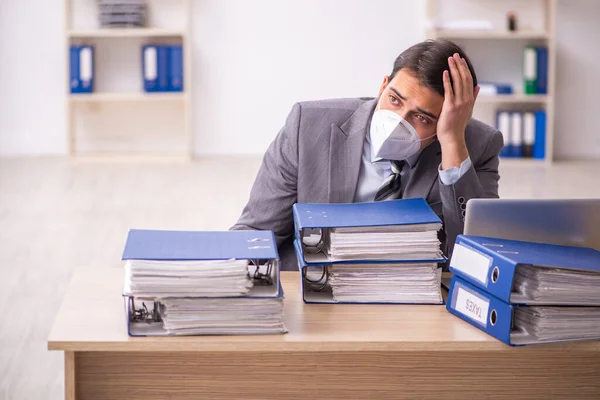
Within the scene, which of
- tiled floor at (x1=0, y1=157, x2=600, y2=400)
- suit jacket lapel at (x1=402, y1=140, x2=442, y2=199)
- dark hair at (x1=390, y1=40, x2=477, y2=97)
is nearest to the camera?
dark hair at (x1=390, y1=40, x2=477, y2=97)


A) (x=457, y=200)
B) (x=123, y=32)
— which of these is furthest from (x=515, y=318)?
(x=123, y=32)

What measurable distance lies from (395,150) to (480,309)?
600 millimetres

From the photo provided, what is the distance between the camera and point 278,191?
6.98 ft

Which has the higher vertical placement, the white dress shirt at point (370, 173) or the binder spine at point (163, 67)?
the binder spine at point (163, 67)

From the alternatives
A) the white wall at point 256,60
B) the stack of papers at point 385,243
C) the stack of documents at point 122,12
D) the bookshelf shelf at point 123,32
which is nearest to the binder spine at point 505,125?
the white wall at point 256,60

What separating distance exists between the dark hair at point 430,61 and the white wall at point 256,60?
14.8 feet

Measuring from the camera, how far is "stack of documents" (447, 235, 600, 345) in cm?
146

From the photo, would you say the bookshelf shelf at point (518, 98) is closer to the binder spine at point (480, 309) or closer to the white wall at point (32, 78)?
the white wall at point (32, 78)

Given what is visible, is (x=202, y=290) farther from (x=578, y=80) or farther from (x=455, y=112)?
(x=578, y=80)

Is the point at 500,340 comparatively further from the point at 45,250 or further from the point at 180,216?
the point at 180,216

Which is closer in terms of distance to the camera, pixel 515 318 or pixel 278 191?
pixel 515 318

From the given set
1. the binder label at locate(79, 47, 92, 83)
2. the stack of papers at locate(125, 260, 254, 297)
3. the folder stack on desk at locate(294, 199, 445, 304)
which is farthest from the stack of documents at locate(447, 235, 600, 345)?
the binder label at locate(79, 47, 92, 83)

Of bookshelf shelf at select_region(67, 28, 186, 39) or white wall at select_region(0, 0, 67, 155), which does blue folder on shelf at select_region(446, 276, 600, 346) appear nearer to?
bookshelf shelf at select_region(67, 28, 186, 39)

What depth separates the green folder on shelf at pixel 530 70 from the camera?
6297 millimetres
